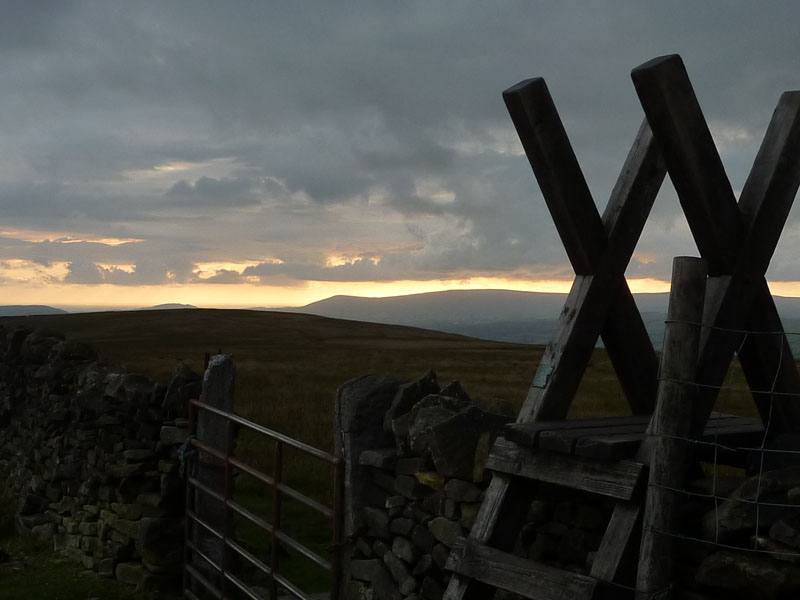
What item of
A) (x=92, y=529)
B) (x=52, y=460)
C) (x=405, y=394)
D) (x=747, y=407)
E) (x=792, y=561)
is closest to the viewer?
(x=792, y=561)

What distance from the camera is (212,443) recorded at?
816cm

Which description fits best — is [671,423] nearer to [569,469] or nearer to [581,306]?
[569,469]

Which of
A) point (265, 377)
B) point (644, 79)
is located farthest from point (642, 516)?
point (265, 377)

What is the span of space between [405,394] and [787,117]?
9.08ft

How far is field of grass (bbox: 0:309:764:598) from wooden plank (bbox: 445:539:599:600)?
153cm

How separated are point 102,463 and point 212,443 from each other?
Result: 2036mm

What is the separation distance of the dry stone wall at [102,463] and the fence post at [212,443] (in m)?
0.39

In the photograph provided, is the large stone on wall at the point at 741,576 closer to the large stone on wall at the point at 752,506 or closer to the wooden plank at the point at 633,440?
the large stone on wall at the point at 752,506

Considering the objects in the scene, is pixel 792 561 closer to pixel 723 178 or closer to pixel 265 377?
pixel 723 178

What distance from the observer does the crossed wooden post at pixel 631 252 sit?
12.0 feet

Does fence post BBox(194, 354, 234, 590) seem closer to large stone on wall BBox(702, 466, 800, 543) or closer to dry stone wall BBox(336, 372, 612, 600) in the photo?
dry stone wall BBox(336, 372, 612, 600)

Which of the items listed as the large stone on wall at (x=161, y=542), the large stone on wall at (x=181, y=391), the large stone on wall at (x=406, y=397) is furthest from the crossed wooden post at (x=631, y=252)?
the large stone on wall at (x=161, y=542)

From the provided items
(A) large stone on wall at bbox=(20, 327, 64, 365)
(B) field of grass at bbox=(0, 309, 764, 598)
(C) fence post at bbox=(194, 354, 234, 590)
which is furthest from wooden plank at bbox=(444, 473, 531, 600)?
(A) large stone on wall at bbox=(20, 327, 64, 365)

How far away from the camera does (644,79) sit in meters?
3.66
